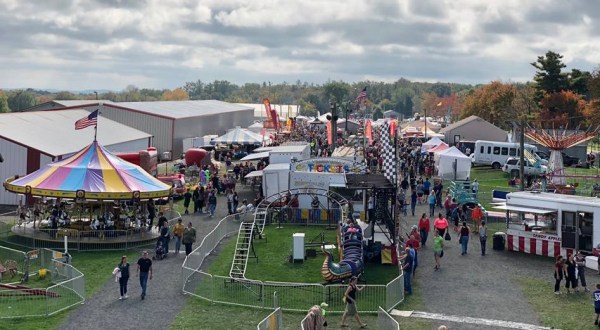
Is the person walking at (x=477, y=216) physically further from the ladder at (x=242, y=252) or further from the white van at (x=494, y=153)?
the white van at (x=494, y=153)

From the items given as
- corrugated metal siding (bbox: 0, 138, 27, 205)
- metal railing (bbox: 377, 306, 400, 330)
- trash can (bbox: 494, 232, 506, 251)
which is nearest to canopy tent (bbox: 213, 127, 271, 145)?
corrugated metal siding (bbox: 0, 138, 27, 205)

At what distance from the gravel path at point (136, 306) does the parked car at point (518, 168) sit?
2952 centimetres

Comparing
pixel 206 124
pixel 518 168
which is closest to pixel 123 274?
pixel 518 168

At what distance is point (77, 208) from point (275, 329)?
15.2 meters

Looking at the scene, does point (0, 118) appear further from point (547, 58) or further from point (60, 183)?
point (547, 58)

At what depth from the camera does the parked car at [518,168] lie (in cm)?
4752

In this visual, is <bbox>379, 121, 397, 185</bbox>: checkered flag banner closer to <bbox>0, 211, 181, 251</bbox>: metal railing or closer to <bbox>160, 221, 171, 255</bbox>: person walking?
<bbox>160, 221, 171, 255</bbox>: person walking

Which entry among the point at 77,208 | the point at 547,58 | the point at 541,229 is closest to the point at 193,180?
the point at 77,208

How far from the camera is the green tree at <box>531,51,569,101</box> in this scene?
8043 centimetres

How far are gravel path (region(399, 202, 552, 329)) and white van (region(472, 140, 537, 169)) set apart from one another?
25500 millimetres

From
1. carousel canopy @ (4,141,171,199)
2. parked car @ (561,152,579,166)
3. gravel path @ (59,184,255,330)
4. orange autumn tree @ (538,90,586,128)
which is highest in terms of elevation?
orange autumn tree @ (538,90,586,128)

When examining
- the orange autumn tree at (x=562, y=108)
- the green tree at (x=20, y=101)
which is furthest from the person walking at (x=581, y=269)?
the green tree at (x=20, y=101)

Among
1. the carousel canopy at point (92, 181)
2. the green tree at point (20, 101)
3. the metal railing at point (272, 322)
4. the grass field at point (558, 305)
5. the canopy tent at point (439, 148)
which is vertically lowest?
the grass field at point (558, 305)

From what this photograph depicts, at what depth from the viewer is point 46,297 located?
19.1 m
